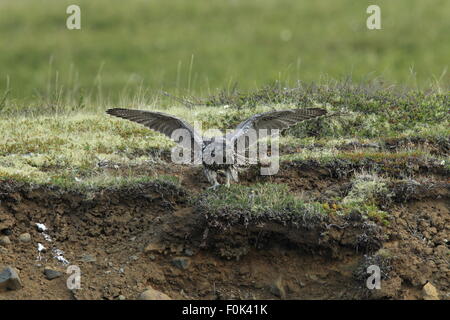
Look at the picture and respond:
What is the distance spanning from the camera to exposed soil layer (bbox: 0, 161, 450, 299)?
7180mm

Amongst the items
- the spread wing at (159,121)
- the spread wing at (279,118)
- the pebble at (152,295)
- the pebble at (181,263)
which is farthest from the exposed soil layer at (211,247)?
the spread wing at (279,118)

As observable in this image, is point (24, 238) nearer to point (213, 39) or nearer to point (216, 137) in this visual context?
point (216, 137)

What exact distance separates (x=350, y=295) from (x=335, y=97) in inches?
195

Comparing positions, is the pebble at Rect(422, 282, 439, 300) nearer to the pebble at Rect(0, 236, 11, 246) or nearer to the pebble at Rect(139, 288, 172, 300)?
the pebble at Rect(139, 288, 172, 300)

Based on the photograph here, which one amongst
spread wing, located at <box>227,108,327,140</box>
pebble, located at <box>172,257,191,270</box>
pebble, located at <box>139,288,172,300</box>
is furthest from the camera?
spread wing, located at <box>227,108,327,140</box>

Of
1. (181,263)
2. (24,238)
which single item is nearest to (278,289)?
(181,263)

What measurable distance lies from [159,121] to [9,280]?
2547mm

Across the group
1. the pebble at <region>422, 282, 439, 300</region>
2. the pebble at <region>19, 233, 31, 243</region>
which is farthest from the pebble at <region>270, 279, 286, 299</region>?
the pebble at <region>19, 233, 31, 243</region>

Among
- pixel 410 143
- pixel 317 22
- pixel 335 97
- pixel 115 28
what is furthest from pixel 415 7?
pixel 410 143

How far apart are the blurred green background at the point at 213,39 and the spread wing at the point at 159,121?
1335cm

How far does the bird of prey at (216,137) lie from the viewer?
8188 millimetres

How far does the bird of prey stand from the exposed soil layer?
1.54 feet

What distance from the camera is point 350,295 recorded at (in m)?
7.08

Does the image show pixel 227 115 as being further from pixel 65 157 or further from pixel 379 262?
pixel 379 262
